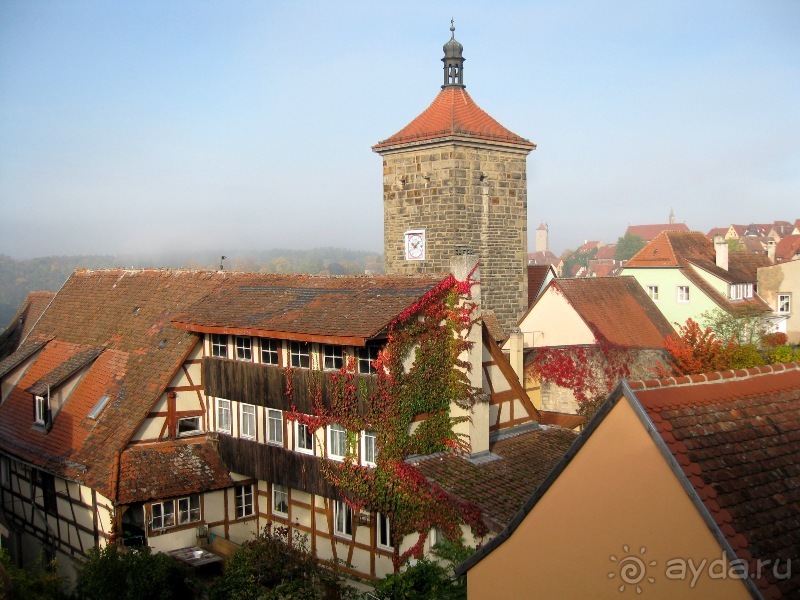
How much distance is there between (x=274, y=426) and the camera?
57.9 feet

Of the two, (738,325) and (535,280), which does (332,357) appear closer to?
(535,280)

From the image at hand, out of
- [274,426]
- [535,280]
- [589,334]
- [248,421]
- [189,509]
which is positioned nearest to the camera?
[274,426]

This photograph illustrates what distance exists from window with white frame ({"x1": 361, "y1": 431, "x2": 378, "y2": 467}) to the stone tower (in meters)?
9.20

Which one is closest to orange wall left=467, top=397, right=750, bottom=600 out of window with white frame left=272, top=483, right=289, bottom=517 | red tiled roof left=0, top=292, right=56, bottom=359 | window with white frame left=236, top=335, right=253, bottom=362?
window with white frame left=272, top=483, right=289, bottom=517

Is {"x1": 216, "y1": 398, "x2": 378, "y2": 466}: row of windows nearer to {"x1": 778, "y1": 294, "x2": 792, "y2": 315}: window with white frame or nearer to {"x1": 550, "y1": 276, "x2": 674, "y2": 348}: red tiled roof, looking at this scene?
{"x1": 550, "y1": 276, "x2": 674, "y2": 348}: red tiled roof

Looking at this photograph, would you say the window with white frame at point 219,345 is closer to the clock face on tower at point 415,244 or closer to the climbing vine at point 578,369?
the clock face on tower at point 415,244

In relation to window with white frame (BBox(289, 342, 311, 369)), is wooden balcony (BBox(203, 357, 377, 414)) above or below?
below

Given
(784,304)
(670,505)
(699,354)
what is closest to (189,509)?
(670,505)

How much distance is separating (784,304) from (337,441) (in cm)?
3029

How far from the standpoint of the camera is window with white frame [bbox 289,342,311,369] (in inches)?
650

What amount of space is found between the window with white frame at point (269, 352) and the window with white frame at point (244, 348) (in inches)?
17.9

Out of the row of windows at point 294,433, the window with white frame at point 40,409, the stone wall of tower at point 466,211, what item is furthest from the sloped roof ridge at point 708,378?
the window with white frame at point 40,409

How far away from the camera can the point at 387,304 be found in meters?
15.5

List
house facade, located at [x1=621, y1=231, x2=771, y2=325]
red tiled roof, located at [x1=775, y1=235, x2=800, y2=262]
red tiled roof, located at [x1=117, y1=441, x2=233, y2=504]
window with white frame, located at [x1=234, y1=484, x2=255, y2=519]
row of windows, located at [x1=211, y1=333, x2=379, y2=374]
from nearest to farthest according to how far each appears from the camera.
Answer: row of windows, located at [x1=211, y1=333, x2=379, y2=374], red tiled roof, located at [x1=117, y1=441, x2=233, y2=504], window with white frame, located at [x1=234, y1=484, x2=255, y2=519], house facade, located at [x1=621, y1=231, x2=771, y2=325], red tiled roof, located at [x1=775, y1=235, x2=800, y2=262]
